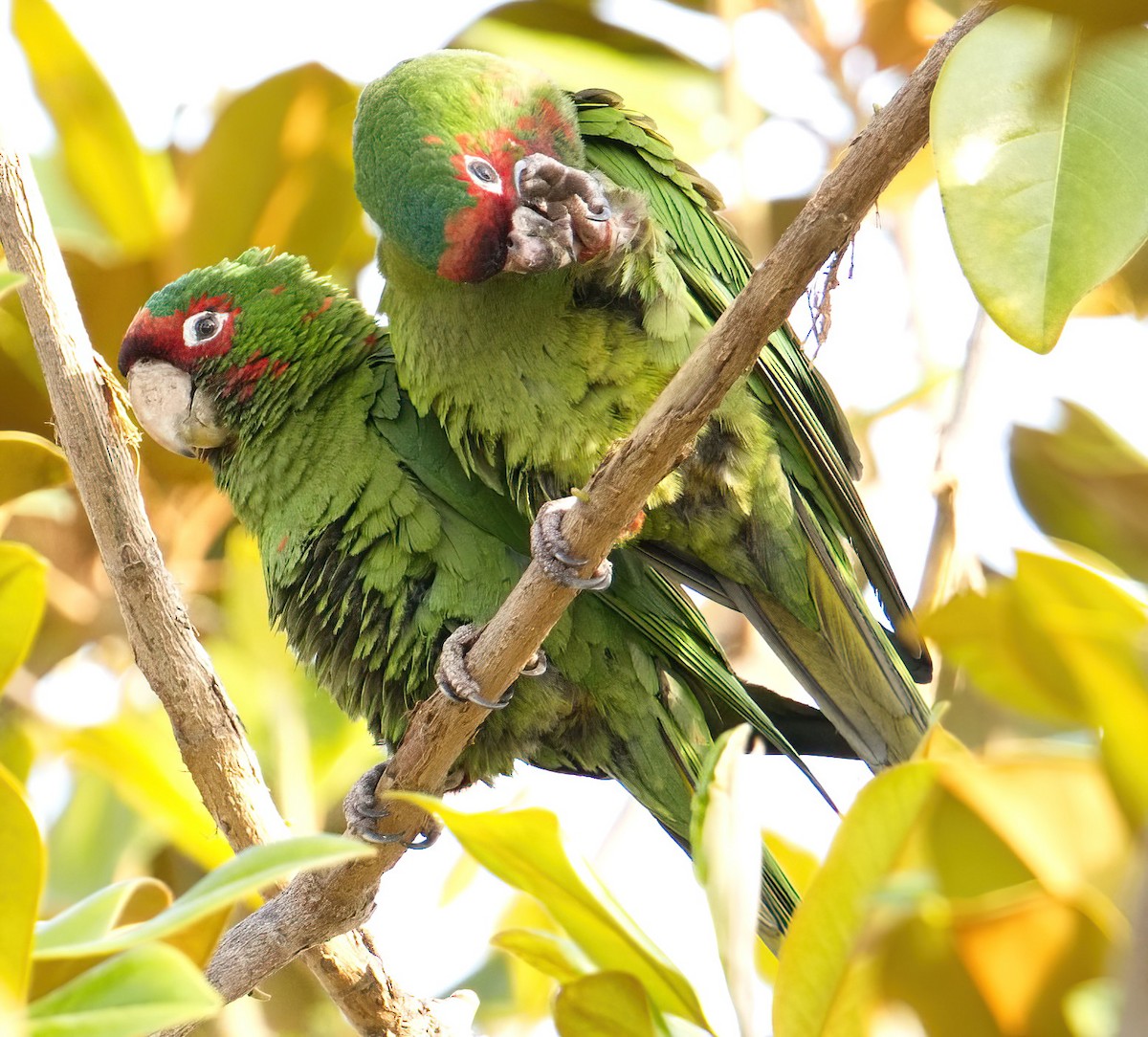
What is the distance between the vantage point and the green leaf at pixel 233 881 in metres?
0.68

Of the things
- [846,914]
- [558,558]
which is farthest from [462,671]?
[846,914]

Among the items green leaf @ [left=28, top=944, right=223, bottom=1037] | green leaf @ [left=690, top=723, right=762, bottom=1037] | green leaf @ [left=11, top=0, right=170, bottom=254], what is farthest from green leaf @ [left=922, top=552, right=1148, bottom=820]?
green leaf @ [left=11, top=0, right=170, bottom=254]

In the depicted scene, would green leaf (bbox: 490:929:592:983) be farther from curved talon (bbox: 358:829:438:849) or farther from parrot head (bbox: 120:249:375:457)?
parrot head (bbox: 120:249:375:457)

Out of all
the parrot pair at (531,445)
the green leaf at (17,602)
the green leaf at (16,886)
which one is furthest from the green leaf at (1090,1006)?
the parrot pair at (531,445)

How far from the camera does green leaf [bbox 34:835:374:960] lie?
68 cm

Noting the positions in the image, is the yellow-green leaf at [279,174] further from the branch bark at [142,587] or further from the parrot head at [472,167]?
the branch bark at [142,587]

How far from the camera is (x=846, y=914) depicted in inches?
28.2

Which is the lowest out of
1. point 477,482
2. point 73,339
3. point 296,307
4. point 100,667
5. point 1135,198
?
point 100,667

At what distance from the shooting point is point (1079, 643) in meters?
0.63

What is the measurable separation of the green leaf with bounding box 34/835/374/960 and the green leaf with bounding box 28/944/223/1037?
0.06 feet

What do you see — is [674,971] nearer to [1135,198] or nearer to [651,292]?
[1135,198]

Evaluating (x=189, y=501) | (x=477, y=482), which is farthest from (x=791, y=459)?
(x=189, y=501)

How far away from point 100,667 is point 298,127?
40.5 inches

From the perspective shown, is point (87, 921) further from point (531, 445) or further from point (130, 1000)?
point (531, 445)
